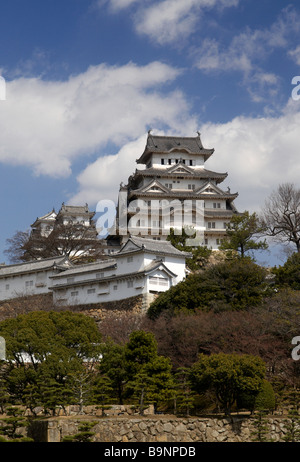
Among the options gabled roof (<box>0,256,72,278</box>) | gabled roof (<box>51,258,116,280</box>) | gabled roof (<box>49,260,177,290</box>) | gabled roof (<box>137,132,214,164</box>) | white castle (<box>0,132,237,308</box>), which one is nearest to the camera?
gabled roof (<box>49,260,177,290</box>)

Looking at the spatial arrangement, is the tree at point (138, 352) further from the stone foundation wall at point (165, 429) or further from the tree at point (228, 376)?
the stone foundation wall at point (165, 429)

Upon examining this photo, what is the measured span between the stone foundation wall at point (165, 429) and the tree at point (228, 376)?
3.67ft

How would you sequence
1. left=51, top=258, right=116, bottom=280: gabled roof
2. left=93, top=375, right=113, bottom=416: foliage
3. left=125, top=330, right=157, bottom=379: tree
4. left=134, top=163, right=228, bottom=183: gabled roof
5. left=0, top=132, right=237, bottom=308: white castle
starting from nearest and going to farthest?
left=93, top=375, right=113, bottom=416: foliage < left=125, top=330, right=157, bottom=379: tree < left=0, top=132, right=237, bottom=308: white castle < left=51, top=258, right=116, bottom=280: gabled roof < left=134, top=163, right=228, bottom=183: gabled roof

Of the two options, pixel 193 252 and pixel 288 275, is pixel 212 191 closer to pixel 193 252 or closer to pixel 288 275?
pixel 193 252

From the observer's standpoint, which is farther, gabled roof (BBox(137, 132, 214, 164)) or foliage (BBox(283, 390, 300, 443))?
gabled roof (BBox(137, 132, 214, 164))

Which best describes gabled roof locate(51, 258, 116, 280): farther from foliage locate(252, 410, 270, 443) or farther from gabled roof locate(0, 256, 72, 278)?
foliage locate(252, 410, 270, 443)

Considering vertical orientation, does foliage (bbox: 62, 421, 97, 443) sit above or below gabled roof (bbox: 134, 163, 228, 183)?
below

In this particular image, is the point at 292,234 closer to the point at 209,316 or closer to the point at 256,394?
the point at 209,316

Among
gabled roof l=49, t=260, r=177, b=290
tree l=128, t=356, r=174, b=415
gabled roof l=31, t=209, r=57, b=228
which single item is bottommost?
tree l=128, t=356, r=174, b=415

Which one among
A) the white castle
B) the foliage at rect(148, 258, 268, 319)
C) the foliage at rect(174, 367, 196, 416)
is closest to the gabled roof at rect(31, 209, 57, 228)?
the white castle

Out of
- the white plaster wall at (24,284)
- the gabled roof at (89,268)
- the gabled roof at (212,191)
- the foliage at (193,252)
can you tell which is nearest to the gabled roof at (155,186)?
the gabled roof at (212,191)

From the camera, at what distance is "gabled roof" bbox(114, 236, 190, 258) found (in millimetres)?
40500

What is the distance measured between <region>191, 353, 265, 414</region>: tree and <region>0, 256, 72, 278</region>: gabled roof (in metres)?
21.5

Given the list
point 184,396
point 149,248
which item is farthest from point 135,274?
point 184,396
